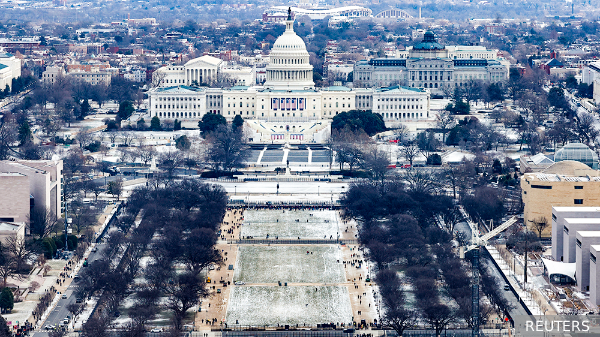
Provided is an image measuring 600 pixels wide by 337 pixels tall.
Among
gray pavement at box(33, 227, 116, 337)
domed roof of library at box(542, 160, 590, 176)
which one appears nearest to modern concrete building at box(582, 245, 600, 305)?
domed roof of library at box(542, 160, 590, 176)

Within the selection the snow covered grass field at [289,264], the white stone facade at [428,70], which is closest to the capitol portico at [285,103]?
the white stone facade at [428,70]

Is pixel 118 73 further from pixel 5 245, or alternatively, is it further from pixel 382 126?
pixel 5 245

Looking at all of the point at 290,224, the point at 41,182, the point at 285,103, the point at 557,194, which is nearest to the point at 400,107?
the point at 285,103

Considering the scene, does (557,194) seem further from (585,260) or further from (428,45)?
(428,45)

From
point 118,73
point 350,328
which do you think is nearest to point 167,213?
point 350,328

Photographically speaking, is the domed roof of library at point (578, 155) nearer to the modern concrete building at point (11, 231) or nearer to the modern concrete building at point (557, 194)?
the modern concrete building at point (557, 194)

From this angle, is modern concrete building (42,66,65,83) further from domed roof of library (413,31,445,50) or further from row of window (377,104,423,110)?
row of window (377,104,423,110)
